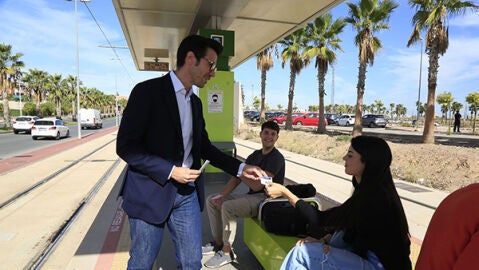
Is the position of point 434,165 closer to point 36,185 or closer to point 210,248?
point 210,248

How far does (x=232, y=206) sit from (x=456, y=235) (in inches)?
104

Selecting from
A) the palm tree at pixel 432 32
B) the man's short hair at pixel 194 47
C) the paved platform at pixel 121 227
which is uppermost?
the palm tree at pixel 432 32

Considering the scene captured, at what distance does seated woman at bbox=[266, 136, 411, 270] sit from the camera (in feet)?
7.16

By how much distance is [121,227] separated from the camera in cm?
506

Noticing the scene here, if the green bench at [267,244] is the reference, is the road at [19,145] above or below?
below

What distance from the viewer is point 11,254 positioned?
409cm

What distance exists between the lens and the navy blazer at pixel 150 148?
1.92 meters

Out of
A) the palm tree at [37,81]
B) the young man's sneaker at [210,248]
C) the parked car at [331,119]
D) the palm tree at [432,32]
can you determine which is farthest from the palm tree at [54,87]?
the young man's sneaker at [210,248]

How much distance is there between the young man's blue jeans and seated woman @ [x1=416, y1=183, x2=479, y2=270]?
128 centimetres

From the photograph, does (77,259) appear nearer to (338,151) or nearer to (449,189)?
(449,189)

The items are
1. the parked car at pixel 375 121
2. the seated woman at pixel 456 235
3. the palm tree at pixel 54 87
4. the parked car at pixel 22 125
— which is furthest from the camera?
the palm tree at pixel 54 87

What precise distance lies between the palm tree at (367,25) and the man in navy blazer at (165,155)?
1787 centimetres

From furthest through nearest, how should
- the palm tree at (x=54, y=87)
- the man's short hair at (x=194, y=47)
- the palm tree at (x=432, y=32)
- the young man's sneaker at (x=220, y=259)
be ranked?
the palm tree at (x=54, y=87) → the palm tree at (x=432, y=32) → the young man's sneaker at (x=220, y=259) → the man's short hair at (x=194, y=47)

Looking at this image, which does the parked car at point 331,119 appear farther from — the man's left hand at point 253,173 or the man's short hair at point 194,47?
the man's short hair at point 194,47
